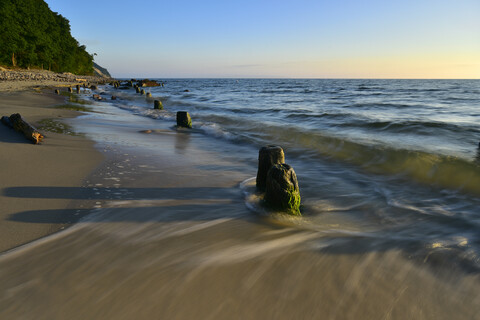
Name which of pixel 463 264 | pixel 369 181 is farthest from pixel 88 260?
pixel 369 181

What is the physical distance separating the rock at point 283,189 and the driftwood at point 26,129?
16.0 feet

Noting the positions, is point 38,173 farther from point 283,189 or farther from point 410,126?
point 410,126

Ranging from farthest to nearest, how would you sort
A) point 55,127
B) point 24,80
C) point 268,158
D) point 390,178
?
point 24,80 → point 55,127 → point 390,178 → point 268,158

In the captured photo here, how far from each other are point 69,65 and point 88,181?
75535 millimetres

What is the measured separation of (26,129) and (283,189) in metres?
5.34

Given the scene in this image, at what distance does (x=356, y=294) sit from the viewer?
2.08m

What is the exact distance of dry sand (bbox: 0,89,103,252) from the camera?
2.72 m

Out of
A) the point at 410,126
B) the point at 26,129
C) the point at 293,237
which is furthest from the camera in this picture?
the point at 410,126

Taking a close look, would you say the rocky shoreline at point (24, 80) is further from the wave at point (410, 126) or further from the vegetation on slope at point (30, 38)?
the wave at point (410, 126)

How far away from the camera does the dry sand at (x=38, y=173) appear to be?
2.72 metres

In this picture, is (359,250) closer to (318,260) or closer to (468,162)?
(318,260)

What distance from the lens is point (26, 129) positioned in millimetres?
5672

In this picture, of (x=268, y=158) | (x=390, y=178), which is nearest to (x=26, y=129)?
(x=268, y=158)

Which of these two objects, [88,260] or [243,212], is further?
[243,212]
